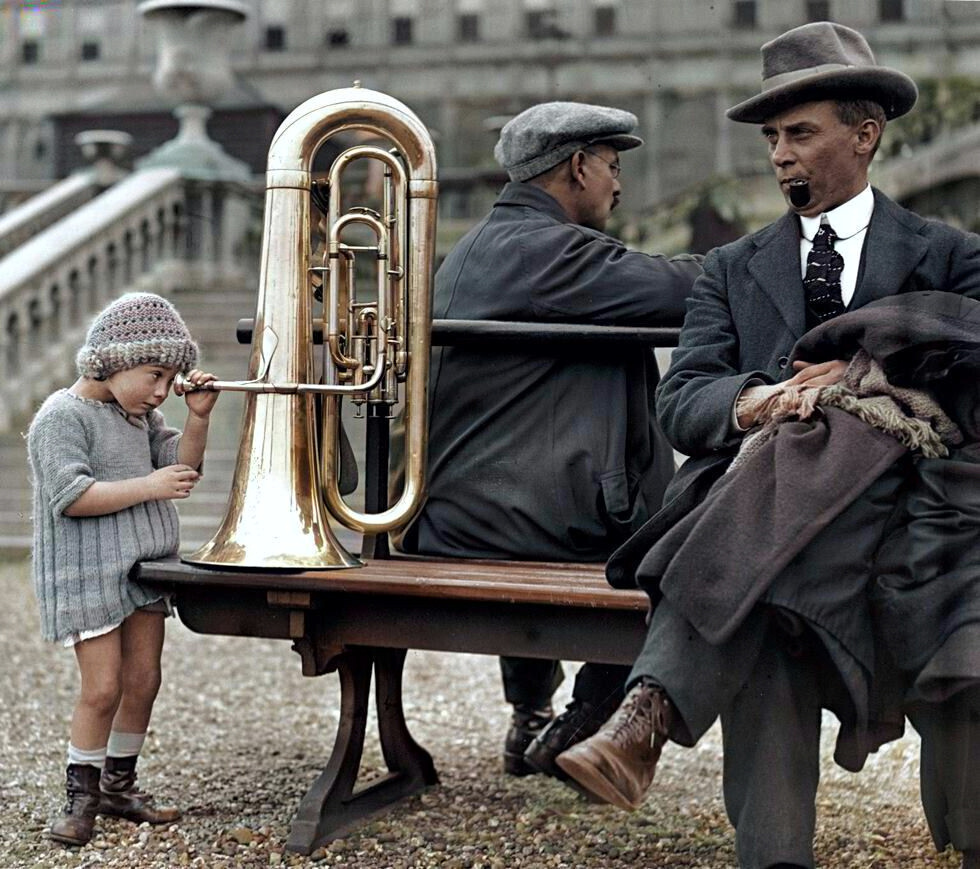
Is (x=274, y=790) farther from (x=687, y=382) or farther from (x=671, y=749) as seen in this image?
(x=687, y=382)

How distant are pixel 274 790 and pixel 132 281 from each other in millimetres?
8937

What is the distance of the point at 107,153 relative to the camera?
15359mm

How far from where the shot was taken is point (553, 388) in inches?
164

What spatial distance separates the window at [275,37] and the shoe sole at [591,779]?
58.6 feet

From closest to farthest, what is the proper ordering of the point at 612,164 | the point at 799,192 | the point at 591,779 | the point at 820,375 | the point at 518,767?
the point at 591,779 → the point at 820,375 → the point at 799,192 → the point at 612,164 → the point at 518,767

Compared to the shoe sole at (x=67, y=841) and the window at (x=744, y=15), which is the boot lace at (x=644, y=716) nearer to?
the shoe sole at (x=67, y=841)

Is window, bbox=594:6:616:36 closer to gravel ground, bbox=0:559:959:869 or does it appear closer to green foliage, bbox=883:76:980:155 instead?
green foliage, bbox=883:76:980:155

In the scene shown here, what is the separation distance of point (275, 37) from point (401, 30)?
1.92 metres

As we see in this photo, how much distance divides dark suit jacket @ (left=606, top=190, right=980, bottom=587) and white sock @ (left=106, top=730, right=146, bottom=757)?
1322mm

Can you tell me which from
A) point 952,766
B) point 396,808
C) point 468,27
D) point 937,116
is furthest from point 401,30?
point 952,766

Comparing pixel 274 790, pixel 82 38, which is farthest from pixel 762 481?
pixel 82 38

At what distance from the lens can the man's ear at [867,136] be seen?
11.4 feet

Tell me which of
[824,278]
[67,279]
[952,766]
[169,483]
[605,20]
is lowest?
[67,279]

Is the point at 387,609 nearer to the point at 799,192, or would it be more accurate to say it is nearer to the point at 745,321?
the point at 745,321
